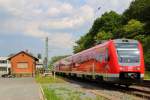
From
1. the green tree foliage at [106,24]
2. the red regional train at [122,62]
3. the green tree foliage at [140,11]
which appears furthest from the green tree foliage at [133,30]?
the red regional train at [122,62]

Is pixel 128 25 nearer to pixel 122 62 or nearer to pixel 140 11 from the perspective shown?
pixel 140 11

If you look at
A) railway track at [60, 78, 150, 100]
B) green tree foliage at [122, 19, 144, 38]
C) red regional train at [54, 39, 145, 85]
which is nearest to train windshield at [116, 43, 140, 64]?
red regional train at [54, 39, 145, 85]

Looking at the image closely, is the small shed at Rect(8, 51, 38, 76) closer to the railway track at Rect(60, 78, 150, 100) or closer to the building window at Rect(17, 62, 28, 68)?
the building window at Rect(17, 62, 28, 68)

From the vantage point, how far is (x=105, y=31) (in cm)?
10838

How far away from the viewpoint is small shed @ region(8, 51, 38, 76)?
3688 inches

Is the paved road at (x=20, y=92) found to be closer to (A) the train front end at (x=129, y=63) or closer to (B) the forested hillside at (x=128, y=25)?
(A) the train front end at (x=129, y=63)

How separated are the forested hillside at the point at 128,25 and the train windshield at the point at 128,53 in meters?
33.9

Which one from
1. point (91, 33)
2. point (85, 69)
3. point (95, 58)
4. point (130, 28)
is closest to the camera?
point (95, 58)

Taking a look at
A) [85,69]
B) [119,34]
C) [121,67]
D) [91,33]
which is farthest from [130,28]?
[121,67]

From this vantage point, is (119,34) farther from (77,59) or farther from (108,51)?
(108,51)

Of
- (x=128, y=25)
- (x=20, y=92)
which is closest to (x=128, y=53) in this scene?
(x=20, y=92)

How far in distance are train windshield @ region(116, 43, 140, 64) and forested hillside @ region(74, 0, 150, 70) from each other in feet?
111

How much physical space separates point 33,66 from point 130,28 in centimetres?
2111

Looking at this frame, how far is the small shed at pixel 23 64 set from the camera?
9369cm
